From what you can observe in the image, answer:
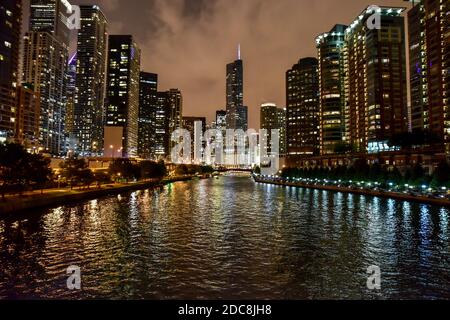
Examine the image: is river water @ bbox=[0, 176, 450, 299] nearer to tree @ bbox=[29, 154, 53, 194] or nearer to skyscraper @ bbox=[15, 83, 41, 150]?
tree @ bbox=[29, 154, 53, 194]

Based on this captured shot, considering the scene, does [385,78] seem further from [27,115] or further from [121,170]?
[27,115]

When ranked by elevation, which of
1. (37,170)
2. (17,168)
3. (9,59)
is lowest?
(37,170)

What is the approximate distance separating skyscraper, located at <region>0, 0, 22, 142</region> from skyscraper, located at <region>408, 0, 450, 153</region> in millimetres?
182152

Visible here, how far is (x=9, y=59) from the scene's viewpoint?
154500 millimetres

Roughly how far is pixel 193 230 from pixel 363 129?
165482 millimetres

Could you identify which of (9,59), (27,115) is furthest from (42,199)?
(27,115)

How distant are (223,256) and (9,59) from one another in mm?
172104

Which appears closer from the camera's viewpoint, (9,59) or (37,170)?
(37,170)

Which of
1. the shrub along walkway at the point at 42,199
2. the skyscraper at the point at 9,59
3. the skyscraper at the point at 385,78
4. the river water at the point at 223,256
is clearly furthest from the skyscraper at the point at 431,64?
the skyscraper at the point at 9,59

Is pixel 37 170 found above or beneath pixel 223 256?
above

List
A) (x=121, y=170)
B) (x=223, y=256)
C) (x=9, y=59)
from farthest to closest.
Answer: (x=9, y=59)
(x=121, y=170)
(x=223, y=256)

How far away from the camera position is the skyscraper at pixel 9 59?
148m

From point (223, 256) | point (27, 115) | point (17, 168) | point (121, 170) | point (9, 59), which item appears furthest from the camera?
point (27, 115)
